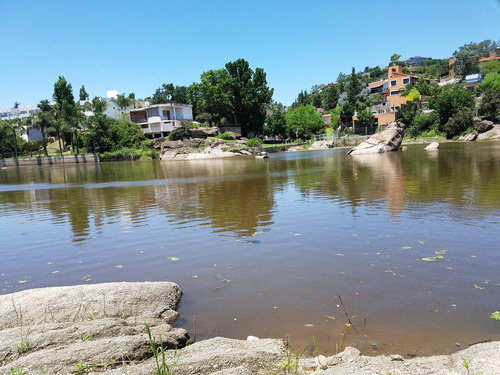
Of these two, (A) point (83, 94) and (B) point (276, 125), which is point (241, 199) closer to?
(B) point (276, 125)

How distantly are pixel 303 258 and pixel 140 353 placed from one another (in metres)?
4.76

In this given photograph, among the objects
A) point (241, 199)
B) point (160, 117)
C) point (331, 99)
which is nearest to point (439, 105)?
point (331, 99)

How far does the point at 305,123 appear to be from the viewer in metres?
88.0

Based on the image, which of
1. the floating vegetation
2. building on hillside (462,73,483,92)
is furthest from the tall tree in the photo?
building on hillside (462,73,483,92)

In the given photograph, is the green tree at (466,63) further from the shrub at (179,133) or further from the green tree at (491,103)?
the shrub at (179,133)

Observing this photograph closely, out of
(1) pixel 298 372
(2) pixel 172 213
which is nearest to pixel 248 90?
(2) pixel 172 213

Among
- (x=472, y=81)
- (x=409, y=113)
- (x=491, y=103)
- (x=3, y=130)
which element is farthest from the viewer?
(x=472, y=81)

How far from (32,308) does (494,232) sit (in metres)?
10.2

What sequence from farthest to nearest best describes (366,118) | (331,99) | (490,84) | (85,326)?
(331,99), (366,118), (490,84), (85,326)

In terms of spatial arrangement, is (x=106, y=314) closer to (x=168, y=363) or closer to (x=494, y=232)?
(x=168, y=363)

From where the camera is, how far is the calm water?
209 inches

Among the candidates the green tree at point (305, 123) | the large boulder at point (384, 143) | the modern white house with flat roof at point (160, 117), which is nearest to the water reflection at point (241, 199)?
the large boulder at point (384, 143)

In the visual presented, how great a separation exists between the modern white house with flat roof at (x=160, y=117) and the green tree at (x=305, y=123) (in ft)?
84.8

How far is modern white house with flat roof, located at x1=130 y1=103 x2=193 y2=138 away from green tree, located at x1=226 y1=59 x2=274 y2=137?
13738mm
